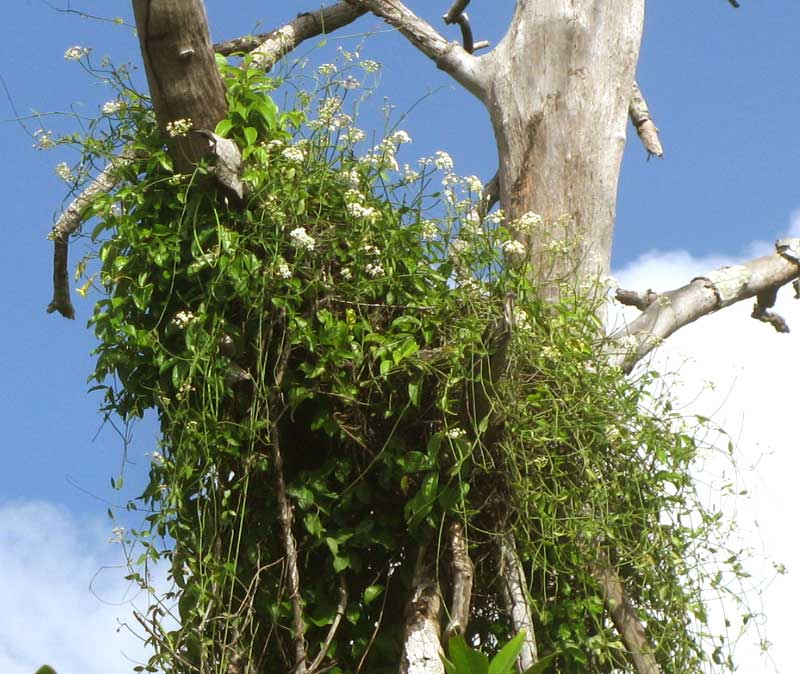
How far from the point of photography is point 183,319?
299 cm

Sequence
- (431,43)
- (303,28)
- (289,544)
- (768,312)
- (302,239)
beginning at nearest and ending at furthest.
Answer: (302,239)
(289,544)
(431,43)
(303,28)
(768,312)

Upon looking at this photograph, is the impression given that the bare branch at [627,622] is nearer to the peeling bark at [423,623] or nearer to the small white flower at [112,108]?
the peeling bark at [423,623]

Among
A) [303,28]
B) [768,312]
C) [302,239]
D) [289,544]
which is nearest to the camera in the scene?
[302,239]

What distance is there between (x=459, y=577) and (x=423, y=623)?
168 mm

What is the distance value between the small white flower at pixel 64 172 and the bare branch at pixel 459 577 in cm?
154

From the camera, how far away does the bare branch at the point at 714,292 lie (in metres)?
4.62

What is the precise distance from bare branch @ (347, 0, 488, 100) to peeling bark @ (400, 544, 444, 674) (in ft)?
7.26

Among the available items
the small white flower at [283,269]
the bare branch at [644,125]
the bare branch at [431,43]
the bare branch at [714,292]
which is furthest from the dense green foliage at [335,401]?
the bare branch at [644,125]

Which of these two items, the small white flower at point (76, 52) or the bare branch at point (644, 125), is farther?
the bare branch at point (644, 125)

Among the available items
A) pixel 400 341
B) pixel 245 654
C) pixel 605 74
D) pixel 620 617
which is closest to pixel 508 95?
pixel 605 74

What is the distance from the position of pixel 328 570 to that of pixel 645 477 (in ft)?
3.24

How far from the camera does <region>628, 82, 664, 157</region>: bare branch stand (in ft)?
16.9

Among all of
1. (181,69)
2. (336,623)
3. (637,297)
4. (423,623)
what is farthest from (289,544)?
(637,297)

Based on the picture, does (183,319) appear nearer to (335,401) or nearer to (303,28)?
(335,401)
